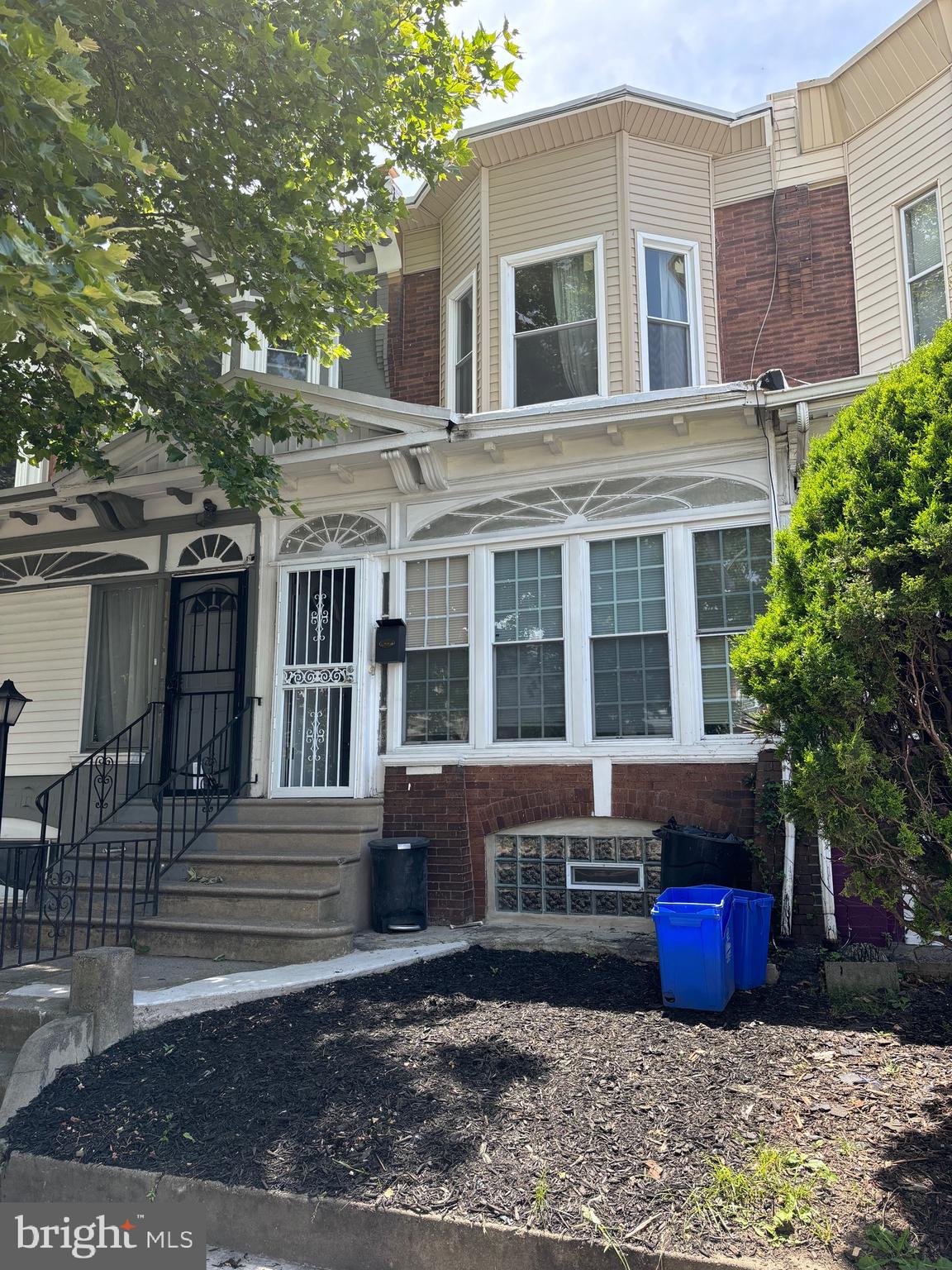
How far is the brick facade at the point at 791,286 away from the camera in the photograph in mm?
8992

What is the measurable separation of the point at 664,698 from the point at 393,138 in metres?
5.05

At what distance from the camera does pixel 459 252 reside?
10250mm

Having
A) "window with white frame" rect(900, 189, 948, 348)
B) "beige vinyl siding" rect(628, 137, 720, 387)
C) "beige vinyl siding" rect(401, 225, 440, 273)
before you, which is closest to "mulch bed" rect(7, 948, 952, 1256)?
"window with white frame" rect(900, 189, 948, 348)

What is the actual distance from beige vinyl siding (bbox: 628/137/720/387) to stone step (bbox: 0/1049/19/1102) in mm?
7991

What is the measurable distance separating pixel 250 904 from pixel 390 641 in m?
2.74

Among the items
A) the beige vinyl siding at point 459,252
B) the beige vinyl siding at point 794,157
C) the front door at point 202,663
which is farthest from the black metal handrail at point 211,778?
the beige vinyl siding at point 794,157

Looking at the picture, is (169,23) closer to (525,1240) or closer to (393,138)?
(393,138)

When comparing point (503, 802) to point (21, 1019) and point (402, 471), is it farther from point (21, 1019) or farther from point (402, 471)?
point (21, 1019)

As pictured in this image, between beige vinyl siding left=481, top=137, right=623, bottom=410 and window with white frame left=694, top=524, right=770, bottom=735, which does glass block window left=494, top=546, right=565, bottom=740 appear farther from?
beige vinyl siding left=481, top=137, right=623, bottom=410

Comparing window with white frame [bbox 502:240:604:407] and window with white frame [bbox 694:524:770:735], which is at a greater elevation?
window with white frame [bbox 502:240:604:407]

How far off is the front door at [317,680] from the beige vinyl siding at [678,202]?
14.3 ft

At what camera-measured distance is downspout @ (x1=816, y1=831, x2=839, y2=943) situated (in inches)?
264

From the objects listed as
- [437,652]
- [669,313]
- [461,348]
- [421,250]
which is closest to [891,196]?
[669,313]

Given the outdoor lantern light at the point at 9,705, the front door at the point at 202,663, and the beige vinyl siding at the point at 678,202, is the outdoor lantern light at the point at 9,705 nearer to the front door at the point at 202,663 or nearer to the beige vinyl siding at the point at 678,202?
the front door at the point at 202,663
